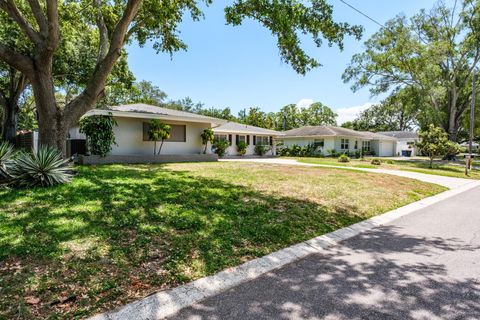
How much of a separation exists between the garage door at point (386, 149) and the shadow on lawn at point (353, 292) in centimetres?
3860

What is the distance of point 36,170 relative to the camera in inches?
274

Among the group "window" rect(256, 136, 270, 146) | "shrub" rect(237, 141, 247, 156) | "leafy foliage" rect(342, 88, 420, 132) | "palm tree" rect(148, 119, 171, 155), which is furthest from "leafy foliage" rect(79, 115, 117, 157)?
"leafy foliage" rect(342, 88, 420, 132)

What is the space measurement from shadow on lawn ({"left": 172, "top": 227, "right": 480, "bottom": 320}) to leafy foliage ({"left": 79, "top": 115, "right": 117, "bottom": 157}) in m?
12.7

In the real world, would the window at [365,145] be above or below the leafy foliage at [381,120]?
below

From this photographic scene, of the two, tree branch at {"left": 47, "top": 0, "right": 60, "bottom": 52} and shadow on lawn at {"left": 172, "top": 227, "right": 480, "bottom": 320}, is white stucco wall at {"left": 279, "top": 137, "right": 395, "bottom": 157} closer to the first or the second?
tree branch at {"left": 47, "top": 0, "right": 60, "bottom": 52}

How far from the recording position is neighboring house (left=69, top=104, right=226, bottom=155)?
15.5m

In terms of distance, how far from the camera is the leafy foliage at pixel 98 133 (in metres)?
13.4

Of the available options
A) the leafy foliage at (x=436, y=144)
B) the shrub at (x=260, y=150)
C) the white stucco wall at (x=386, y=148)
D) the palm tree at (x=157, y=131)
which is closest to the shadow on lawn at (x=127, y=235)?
the palm tree at (x=157, y=131)

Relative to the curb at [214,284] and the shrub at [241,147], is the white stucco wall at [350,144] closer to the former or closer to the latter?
the shrub at [241,147]

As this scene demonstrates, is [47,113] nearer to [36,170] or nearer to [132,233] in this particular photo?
[36,170]

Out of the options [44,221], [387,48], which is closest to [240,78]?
[387,48]

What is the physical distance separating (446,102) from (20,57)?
3958 cm

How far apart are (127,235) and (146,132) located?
1338cm

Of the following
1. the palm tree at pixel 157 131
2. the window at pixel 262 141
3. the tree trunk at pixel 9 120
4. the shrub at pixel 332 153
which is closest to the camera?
the palm tree at pixel 157 131
